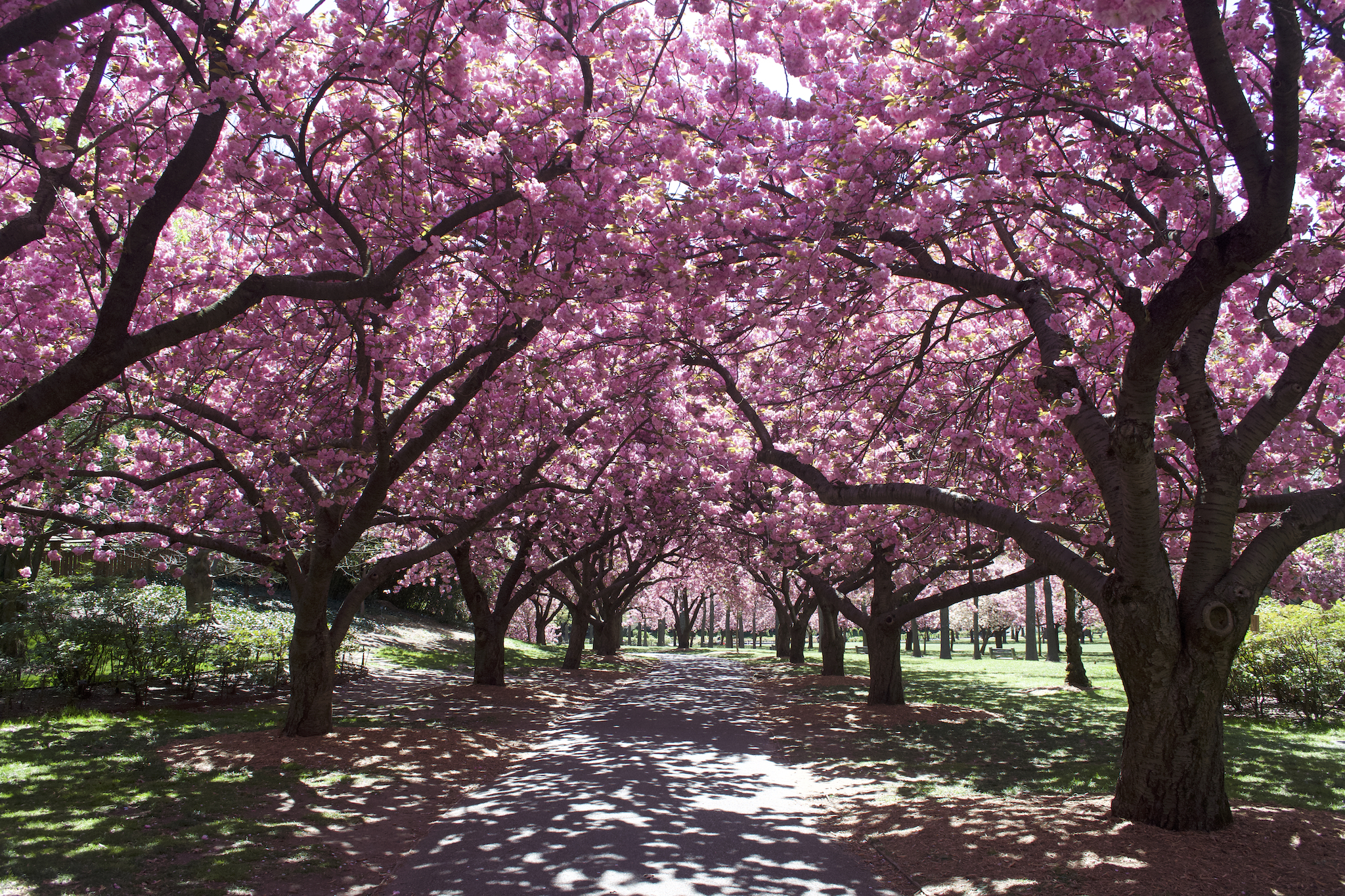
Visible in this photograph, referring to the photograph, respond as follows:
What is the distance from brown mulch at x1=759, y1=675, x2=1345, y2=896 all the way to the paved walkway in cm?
46

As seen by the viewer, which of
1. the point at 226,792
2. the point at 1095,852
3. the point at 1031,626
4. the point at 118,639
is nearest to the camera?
the point at 1095,852

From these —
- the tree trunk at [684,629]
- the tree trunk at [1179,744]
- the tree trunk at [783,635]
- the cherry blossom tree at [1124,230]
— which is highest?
the cherry blossom tree at [1124,230]

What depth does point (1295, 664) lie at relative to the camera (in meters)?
14.2

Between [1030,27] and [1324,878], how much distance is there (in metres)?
5.72

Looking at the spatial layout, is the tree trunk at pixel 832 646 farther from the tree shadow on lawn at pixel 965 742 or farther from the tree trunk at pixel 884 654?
the tree trunk at pixel 884 654

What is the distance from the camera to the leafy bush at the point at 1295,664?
13.9 m

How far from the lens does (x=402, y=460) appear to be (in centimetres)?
866

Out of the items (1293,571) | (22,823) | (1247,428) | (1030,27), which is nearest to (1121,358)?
(1247,428)

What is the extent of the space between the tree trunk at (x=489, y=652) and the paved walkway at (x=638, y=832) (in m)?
6.63

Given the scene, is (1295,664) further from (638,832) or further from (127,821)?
(127,821)

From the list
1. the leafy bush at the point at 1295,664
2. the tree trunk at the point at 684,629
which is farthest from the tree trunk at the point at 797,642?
the tree trunk at the point at 684,629

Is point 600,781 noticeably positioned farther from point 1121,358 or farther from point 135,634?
point 135,634

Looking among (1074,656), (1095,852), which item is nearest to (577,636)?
(1074,656)

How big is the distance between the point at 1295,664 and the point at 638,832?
14.4m
